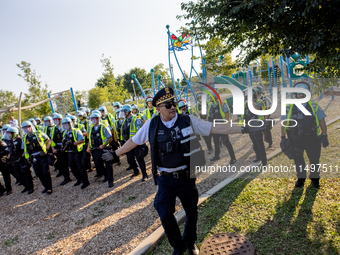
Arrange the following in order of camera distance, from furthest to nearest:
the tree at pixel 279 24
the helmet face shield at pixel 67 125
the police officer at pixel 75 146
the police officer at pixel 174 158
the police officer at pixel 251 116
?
the helmet face shield at pixel 67 125
the police officer at pixel 75 146
the police officer at pixel 251 116
the police officer at pixel 174 158
the tree at pixel 279 24

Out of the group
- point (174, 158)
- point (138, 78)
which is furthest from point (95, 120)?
point (138, 78)

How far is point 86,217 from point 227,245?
330 centimetres

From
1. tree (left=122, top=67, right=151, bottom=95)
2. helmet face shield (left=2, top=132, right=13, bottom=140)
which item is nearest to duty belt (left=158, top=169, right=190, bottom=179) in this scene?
helmet face shield (left=2, top=132, right=13, bottom=140)

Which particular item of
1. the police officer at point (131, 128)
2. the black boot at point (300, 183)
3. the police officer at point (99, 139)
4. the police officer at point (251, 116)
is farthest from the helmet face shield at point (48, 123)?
the black boot at point (300, 183)

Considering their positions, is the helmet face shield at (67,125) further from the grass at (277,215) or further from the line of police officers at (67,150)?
the grass at (277,215)

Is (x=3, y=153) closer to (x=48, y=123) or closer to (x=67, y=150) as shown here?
(x=48, y=123)

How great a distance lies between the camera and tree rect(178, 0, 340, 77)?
2.57m

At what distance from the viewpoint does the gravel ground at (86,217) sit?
406 cm

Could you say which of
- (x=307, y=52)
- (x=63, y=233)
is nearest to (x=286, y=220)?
(x=307, y=52)

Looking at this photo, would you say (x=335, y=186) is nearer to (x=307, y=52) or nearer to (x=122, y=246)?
(x=307, y=52)

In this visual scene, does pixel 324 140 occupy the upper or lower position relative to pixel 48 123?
lower

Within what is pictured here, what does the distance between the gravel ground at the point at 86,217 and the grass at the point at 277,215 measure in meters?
0.82

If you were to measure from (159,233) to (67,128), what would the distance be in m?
4.86

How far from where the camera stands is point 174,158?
2.96m
